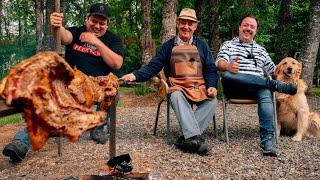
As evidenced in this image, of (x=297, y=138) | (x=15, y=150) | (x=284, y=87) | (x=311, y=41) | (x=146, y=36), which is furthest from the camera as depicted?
(x=146, y=36)

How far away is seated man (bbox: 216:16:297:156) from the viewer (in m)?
6.69

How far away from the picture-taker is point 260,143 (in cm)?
678

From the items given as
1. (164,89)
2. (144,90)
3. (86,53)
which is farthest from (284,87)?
(144,90)

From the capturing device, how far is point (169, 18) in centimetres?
1274

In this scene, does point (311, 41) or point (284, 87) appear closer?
point (284, 87)

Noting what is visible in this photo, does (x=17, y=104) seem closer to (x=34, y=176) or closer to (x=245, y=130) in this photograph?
(x=34, y=176)

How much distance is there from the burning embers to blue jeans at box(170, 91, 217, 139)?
3210mm

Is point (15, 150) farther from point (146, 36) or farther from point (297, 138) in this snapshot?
point (146, 36)

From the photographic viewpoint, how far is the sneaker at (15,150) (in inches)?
234

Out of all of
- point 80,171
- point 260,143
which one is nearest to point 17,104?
point 80,171

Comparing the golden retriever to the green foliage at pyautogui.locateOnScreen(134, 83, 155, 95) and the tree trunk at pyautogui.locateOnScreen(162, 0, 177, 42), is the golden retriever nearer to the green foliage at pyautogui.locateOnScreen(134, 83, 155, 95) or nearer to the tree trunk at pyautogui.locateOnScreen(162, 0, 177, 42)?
the tree trunk at pyautogui.locateOnScreen(162, 0, 177, 42)

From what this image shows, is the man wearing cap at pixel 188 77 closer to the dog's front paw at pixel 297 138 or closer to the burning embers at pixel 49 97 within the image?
the dog's front paw at pixel 297 138

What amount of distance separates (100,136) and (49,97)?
4097 mm

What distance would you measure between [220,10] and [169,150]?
1015cm
